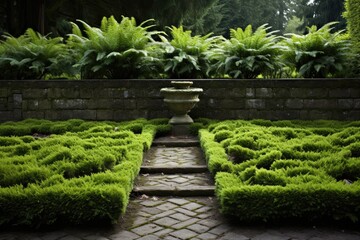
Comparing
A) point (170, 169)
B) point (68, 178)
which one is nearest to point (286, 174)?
point (170, 169)

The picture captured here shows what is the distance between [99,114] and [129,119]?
1.85 ft

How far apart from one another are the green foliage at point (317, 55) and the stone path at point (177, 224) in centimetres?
392

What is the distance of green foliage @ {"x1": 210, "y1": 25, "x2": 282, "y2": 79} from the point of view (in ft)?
24.7

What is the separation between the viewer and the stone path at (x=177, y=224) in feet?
9.83

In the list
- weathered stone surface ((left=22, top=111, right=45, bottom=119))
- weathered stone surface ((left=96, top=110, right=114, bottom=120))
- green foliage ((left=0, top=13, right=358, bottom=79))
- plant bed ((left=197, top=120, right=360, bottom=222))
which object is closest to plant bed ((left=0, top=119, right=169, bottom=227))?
plant bed ((left=197, top=120, right=360, bottom=222))

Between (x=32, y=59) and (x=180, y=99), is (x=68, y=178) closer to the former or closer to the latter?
(x=180, y=99)

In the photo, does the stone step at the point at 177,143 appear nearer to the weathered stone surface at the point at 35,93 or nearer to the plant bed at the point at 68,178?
the plant bed at the point at 68,178

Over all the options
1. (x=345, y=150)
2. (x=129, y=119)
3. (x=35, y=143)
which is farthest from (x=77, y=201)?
(x=129, y=119)

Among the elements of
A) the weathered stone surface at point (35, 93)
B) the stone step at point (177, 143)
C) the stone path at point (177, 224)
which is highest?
the weathered stone surface at point (35, 93)

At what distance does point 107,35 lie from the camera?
7.70m

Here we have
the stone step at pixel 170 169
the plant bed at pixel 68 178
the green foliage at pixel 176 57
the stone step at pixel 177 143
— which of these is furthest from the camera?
the green foliage at pixel 176 57

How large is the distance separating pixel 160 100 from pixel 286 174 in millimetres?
4116

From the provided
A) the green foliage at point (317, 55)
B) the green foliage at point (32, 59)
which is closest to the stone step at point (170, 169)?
the green foliage at point (317, 55)

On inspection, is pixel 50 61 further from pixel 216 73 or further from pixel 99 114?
pixel 216 73
